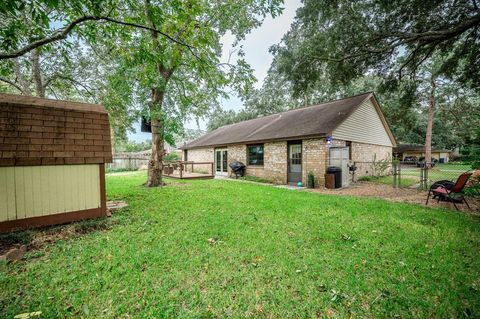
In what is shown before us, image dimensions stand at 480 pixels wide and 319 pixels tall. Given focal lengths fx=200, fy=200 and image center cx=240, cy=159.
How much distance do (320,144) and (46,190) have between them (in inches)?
390

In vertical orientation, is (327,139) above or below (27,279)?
above

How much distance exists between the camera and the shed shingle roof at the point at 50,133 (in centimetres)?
377

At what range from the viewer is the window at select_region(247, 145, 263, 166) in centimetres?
1320

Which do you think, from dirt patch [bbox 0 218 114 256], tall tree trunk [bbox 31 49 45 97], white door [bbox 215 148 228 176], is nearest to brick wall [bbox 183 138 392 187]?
white door [bbox 215 148 228 176]

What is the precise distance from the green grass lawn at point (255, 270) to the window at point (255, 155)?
8544 millimetres

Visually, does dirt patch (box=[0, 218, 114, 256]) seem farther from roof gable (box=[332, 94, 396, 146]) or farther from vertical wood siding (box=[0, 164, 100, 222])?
roof gable (box=[332, 94, 396, 146])

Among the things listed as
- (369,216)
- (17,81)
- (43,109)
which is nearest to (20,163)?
(43,109)

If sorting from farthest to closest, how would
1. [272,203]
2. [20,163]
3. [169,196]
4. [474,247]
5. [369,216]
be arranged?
[169,196] → [272,203] → [369,216] → [20,163] → [474,247]

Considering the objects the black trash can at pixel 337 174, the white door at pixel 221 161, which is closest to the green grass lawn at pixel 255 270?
the black trash can at pixel 337 174

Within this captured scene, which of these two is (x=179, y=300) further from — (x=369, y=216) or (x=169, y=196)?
(x=169, y=196)

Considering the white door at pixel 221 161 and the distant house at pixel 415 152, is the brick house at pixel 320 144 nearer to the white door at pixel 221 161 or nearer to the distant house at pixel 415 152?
the white door at pixel 221 161

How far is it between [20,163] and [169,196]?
415cm

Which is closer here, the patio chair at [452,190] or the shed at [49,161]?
the shed at [49,161]

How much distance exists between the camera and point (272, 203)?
6438 mm
